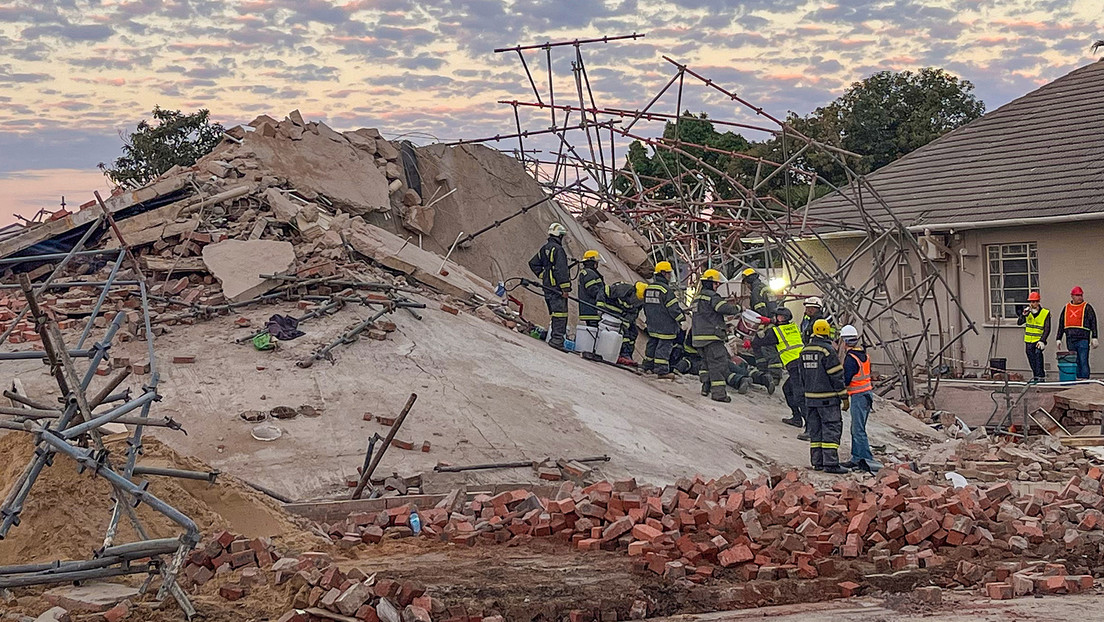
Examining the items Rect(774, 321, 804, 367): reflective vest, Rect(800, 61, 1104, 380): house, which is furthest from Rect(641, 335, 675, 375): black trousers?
Rect(800, 61, 1104, 380): house

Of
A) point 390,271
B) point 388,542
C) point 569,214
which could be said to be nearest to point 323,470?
point 388,542

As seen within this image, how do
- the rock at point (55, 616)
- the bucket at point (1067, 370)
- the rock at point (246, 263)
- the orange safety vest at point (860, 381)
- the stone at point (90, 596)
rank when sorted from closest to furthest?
the rock at point (55, 616) → the stone at point (90, 596) → the orange safety vest at point (860, 381) → the rock at point (246, 263) → the bucket at point (1067, 370)

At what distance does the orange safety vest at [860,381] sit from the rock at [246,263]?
7.17m

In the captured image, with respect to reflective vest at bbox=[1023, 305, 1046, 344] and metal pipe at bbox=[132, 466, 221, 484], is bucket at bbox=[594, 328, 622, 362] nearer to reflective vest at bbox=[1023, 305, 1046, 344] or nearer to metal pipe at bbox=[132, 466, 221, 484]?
reflective vest at bbox=[1023, 305, 1046, 344]

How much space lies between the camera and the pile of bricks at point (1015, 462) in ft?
43.1

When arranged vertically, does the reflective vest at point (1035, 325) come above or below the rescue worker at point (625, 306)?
below

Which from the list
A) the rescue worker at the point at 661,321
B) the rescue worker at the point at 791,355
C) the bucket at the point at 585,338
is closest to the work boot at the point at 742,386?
the rescue worker at the point at 661,321

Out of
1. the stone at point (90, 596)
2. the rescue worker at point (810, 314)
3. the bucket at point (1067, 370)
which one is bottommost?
the bucket at point (1067, 370)

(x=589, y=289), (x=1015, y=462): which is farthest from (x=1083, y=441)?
(x=589, y=289)

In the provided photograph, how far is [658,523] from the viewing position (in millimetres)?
8812

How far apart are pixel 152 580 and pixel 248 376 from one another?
18.0ft

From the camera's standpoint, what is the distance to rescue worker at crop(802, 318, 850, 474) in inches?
508

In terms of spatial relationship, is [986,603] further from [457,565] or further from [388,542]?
[388,542]

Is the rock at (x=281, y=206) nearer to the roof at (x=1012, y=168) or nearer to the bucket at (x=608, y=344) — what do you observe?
the bucket at (x=608, y=344)
